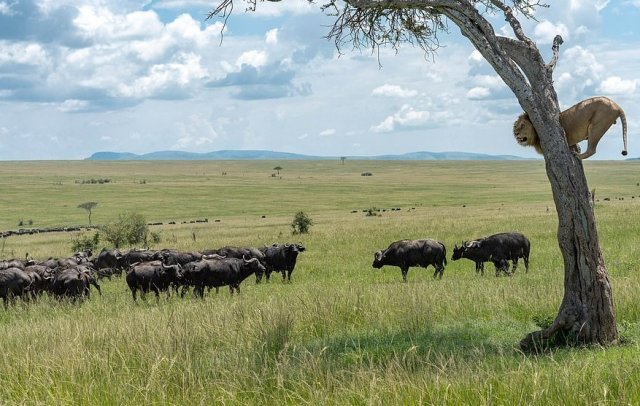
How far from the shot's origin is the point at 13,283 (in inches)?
795

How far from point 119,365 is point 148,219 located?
79852 mm

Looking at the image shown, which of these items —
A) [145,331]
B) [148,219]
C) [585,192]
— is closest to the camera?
[585,192]

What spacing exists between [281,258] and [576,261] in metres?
17.3

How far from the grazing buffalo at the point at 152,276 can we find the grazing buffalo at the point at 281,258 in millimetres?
5497

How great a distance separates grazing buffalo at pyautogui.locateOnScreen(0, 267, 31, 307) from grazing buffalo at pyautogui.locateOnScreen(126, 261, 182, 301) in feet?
10.2

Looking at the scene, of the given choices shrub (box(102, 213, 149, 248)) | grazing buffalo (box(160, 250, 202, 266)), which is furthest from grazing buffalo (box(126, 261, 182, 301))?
shrub (box(102, 213, 149, 248))

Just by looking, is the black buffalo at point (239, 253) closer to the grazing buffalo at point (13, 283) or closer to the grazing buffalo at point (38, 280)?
the grazing buffalo at point (38, 280)

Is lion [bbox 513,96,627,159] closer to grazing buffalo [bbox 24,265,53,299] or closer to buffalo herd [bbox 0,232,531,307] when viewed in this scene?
buffalo herd [bbox 0,232,531,307]

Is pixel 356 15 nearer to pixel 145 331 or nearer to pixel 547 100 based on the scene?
pixel 547 100

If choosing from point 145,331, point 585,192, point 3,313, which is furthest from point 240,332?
point 3,313

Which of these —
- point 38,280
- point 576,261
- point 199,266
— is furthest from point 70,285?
point 576,261

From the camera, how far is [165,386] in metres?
7.26

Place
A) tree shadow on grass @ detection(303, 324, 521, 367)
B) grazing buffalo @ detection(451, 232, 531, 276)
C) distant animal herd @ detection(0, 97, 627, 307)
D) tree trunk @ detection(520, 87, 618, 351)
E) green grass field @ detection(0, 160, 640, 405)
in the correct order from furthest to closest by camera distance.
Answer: grazing buffalo @ detection(451, 232, 531, 276), distant animal herd @ detection(0, 97, 627, 307), tree trunk @ detection(520, 87, 618, 351), tree shadow on grass @ detection(303, 324, 521, 367), green grass field @ detection(0, 160, 640, 405)

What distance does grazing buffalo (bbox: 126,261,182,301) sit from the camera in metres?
20.2
